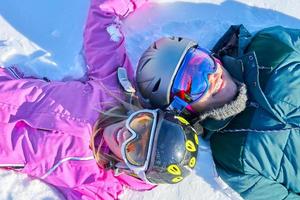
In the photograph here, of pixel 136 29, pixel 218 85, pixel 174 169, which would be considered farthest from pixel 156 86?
pixel 136 29

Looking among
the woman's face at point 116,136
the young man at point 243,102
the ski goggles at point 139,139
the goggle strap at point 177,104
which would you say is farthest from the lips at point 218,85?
the woman's face at point 116,136

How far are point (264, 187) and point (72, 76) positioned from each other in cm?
82

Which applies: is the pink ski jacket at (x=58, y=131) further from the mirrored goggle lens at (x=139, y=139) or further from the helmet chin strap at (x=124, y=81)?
the mirrored goggle lens at (x=139, y=139)

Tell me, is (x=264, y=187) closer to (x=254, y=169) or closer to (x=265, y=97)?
(x=254, y=169)

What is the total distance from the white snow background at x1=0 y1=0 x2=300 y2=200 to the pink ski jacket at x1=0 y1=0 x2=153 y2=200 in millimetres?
94

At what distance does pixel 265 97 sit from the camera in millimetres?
1729

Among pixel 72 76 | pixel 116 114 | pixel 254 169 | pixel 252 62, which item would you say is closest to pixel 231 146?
pixel 254 169

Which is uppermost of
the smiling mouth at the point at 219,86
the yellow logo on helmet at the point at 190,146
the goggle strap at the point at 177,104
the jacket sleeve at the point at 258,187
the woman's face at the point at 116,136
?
the smiling mouth at the point at 219,86

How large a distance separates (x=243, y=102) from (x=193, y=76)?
195 millimetres

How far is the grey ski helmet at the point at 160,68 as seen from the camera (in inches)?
67.5

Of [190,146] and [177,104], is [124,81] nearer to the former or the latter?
[177,104]

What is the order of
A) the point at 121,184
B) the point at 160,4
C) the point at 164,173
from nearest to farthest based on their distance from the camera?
the point at 164,173
the point at 121,184
the point at 160,4

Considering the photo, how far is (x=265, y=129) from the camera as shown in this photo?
173 cm

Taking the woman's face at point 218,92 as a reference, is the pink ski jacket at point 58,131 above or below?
below
